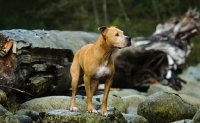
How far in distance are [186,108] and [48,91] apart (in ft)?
9.08

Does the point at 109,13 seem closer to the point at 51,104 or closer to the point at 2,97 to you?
the point at 51,104

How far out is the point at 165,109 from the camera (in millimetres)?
7484

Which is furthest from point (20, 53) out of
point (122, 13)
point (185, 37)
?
point (122, 13)

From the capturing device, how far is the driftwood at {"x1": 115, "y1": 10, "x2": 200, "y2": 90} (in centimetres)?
1219

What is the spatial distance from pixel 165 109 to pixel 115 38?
2269 mm

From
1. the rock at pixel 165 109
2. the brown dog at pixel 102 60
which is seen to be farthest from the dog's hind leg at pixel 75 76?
the rock at pixel 165 109

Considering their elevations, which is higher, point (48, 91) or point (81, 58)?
point (81, 58)

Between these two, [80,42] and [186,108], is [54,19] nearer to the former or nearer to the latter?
[80,42]

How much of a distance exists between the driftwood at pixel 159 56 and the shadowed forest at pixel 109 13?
508 cm

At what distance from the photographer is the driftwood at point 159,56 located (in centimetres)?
1219

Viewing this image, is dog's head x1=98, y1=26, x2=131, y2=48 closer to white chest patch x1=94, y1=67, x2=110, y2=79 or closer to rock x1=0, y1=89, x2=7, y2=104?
white chest patch x1=94, y1=67, x2=110, y2=79

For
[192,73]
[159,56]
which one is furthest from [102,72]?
[192,73]

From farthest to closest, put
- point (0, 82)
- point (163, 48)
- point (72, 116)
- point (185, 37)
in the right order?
point (185, 37), point (163, 48), point (0, 82), point (72, 116)

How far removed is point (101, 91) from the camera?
10.4 m
